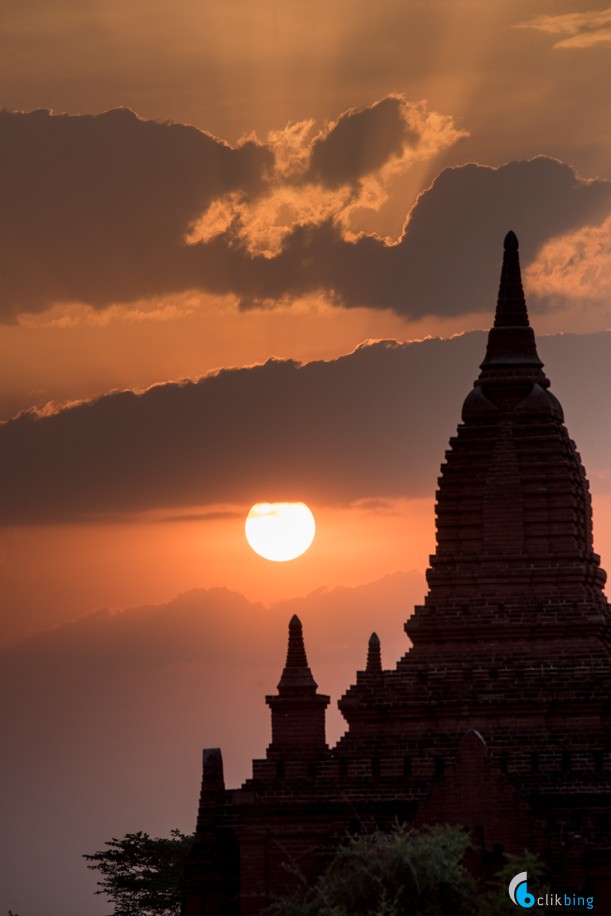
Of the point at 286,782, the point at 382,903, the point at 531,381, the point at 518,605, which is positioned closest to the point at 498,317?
the point at 531,381

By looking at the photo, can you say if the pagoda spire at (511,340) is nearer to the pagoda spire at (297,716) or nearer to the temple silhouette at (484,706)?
the temple silhouette at (484,706)

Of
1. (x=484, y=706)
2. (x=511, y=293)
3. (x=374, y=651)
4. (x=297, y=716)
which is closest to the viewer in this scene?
(x=484, y=706)

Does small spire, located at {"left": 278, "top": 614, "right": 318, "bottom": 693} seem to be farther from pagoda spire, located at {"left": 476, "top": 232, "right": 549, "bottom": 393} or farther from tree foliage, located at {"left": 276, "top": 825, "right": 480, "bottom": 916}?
tree foliage, located at {"left": 276, "top": 825, "right": 480, "bottom": 916}

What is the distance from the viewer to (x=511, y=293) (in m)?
92.5

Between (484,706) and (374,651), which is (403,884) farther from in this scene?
(374,651)

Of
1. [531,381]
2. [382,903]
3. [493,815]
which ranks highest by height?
[531,381]

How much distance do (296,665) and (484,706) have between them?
258 inches

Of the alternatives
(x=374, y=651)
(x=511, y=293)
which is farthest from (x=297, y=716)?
(x=511, y=293)

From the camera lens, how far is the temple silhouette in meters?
80.0

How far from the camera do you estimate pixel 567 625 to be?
86.1 m

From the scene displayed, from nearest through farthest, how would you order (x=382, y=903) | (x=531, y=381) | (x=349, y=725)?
(x=382, y=903) < (x=349, y=725) < (x=531, y=381)

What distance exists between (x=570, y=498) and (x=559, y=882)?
1518 centimetres

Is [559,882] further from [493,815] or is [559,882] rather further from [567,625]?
[567,625]

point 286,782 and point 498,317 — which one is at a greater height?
point 498,317
